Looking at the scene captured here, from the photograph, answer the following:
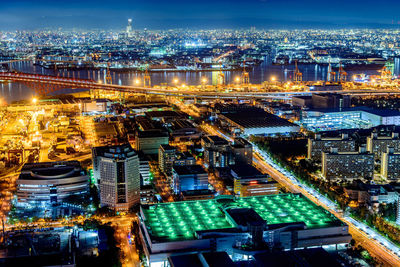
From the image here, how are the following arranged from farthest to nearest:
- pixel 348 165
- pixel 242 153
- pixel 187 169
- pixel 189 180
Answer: pixel 242 153 → pixel 348 165 → pixel 187 169 → pixel 189 180

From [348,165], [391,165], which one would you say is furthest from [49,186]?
[391,165]

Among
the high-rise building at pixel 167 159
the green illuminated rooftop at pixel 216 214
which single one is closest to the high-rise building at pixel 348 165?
the green illuminated rooftop at pixel 216 214

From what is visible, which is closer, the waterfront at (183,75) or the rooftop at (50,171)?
the rooftop at (50,171)

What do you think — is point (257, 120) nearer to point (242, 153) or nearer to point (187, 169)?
point (242, 153)

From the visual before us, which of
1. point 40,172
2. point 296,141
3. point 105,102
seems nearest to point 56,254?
point 40,172

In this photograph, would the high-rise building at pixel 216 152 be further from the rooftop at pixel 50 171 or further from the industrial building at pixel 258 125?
the rooftop at pixel 50 171

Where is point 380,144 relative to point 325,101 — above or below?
below

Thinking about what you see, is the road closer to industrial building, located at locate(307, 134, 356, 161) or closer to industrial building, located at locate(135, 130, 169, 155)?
industrial building, located at locate(307, 134, 356, 161)
